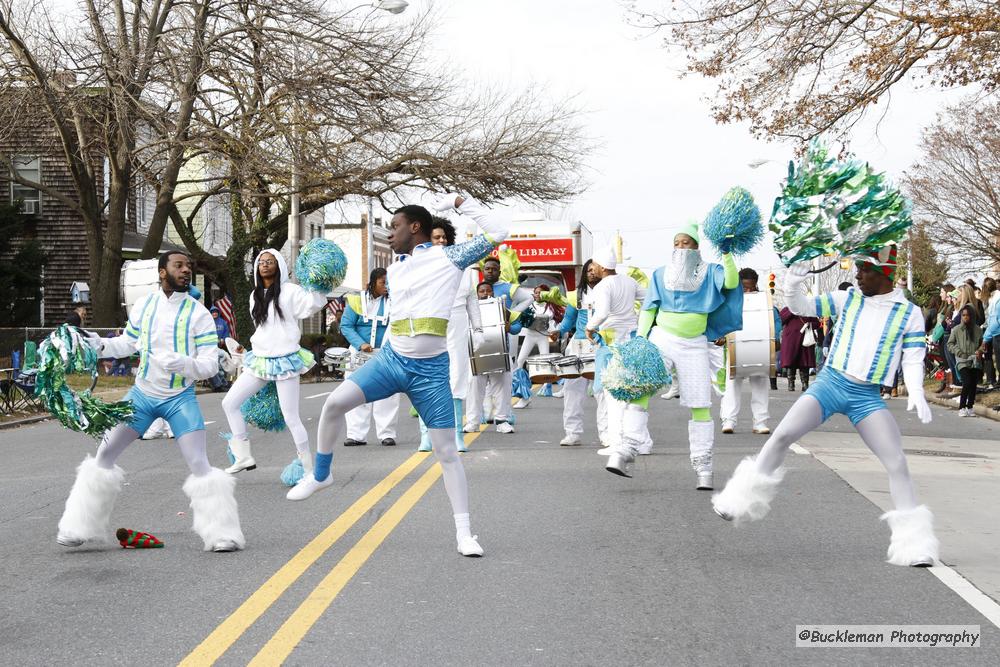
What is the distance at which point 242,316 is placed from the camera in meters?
36.8

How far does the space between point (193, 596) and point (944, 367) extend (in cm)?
1973

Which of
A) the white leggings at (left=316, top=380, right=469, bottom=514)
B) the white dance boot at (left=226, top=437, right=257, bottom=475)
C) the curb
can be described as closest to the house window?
the curb

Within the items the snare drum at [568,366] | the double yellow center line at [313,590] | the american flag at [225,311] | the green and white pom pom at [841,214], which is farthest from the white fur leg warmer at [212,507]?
the american flag at [225,311]

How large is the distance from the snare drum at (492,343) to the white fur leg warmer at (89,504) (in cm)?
614

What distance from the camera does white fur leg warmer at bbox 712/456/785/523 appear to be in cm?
744

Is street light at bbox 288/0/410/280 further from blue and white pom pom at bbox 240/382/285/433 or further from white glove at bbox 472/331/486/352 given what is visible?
blue and white pom pom at bbox 240/382/285/433

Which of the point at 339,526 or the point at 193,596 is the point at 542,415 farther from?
the point at 193,596

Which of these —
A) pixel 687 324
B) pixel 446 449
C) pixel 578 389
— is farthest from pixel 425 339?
pixel 578 389

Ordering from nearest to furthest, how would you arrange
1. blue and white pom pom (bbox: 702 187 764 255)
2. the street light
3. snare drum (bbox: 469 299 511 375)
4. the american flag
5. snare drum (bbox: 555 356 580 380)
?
blue and white pom pom (bbox: 702 187 764 255)
snare drum (bbox: 555 356 580 380)
snare drum (bbox: 469 299 511 375)
the american flag
the street light

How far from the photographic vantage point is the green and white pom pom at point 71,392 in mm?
7258

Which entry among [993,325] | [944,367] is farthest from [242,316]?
[993,325]

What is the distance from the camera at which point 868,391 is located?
727 cm

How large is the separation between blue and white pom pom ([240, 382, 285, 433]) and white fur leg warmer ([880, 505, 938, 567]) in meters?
5.03

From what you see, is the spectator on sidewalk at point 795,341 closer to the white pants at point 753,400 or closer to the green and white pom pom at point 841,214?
the white pants at point 753,400
